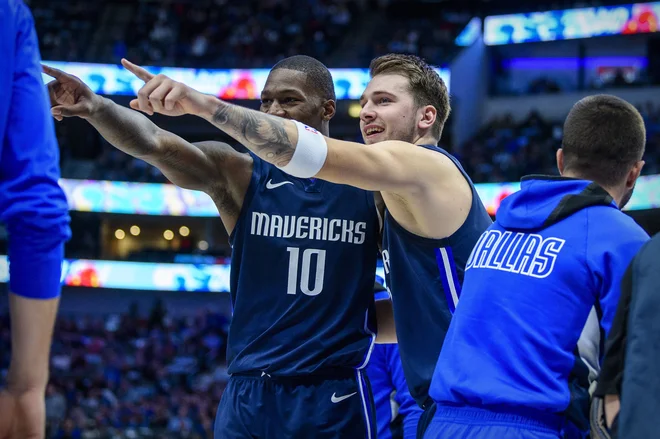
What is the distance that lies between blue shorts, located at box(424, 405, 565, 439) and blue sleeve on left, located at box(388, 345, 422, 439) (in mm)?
1793

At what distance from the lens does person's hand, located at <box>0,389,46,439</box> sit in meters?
2.02

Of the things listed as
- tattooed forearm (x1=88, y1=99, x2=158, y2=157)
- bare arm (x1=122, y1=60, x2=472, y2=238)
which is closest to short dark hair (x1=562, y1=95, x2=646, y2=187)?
bare arm (x1=122, y1=60, x2=472, y2=238)

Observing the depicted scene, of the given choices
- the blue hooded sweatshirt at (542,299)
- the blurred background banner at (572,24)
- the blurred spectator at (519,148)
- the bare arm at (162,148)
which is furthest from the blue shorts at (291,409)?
the blurred background banner at (572,24)

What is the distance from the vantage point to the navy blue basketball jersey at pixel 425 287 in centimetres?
354

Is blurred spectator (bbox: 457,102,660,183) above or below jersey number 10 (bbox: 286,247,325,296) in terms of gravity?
above

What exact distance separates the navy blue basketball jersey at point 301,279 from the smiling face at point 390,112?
34cm

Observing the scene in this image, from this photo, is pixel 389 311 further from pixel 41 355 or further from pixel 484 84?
pixel 484 84

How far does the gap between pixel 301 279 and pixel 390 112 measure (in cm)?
89

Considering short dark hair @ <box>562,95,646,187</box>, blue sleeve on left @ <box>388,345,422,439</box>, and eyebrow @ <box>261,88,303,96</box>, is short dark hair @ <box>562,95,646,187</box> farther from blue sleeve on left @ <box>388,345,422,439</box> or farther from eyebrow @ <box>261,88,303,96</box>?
blue sleeve on left @ <box>388,345,422,439</box>

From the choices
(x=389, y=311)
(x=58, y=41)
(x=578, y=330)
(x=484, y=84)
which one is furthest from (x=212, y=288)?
(x=578, y=330)

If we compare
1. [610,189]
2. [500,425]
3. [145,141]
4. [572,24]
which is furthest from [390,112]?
[572,24]

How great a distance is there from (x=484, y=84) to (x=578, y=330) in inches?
1032

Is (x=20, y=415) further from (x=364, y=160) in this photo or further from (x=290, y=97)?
(x=290, y=97)

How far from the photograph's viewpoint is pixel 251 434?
378cm
